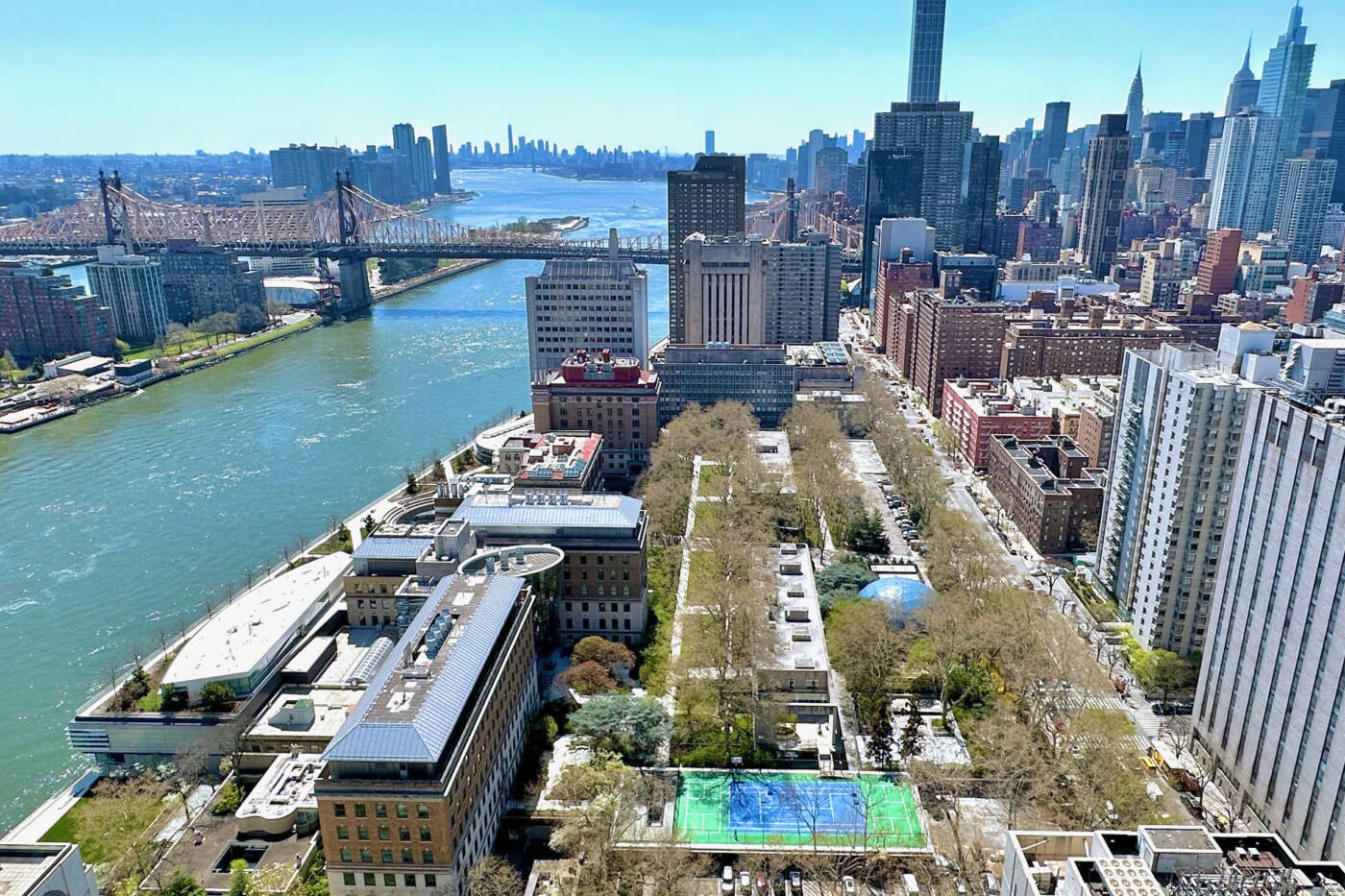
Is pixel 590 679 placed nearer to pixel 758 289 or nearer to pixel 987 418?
pixel 987 418

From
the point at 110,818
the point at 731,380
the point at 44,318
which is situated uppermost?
the point at 44,318

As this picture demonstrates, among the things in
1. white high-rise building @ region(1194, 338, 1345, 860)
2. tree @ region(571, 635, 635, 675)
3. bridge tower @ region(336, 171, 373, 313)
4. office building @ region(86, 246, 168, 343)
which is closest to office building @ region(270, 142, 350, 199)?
bridge tower @ region(336, 171, 373, 313)

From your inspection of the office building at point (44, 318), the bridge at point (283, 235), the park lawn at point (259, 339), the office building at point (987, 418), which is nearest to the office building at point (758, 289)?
the office building at point (987, 418)

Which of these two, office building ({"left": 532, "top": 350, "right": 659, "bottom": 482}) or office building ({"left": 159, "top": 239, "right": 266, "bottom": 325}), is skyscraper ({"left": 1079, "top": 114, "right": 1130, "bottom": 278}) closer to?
office building ({"left": 532, "top": 350, "right": 659, "bottom": 482})

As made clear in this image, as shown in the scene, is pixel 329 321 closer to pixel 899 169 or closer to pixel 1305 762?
pixel 899 169

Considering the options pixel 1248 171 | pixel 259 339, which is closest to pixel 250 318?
pixel 259 339

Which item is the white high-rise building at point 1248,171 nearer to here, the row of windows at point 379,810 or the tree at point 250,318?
the tree at point 250,318
